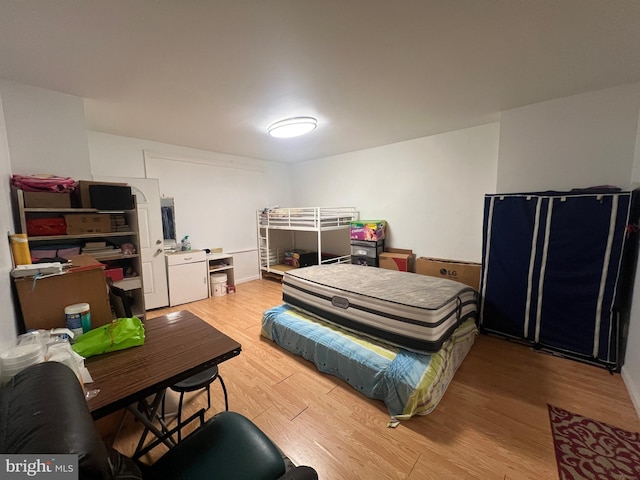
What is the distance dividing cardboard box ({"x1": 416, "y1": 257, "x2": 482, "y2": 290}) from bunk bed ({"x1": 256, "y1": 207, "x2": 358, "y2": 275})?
4.86ft

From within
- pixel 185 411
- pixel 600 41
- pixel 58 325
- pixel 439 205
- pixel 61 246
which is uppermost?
pixel 600 41

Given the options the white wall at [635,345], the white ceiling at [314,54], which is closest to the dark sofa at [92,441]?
the white ceiling at [314,54]

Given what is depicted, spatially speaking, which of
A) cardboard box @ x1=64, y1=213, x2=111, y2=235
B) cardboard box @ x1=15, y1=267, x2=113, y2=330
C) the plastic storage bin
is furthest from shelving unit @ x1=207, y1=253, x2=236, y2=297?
cardboard box @ x1=15, y1=267, x2=113, y2=330

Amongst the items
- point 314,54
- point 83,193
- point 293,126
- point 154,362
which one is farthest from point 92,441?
point 293,126

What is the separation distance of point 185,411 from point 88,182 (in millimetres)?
2133

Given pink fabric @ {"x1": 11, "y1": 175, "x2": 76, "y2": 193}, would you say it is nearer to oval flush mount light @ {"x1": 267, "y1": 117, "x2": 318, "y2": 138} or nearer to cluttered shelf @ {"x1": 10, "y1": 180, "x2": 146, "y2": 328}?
cluttered shelf @ {"x1": 10, "y1": 180, "x2": 146, "y2": 328}

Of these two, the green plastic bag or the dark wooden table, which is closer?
the dark wooden table

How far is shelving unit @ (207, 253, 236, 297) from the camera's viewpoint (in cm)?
422

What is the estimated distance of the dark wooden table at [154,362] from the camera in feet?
3.15

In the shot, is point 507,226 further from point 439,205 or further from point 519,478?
point 519,478

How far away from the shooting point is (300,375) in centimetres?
220

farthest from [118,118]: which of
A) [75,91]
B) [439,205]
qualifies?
[439,205]
